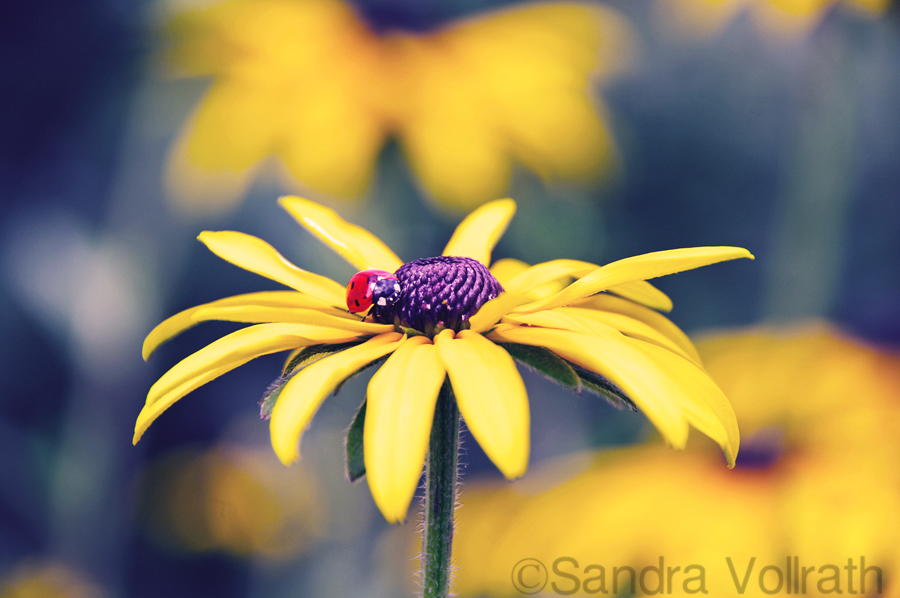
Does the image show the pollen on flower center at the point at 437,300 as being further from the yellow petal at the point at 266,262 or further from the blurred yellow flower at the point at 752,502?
the blurred yellow flower at the point at 752,502

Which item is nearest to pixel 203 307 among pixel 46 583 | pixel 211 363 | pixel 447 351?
pixel 211 363

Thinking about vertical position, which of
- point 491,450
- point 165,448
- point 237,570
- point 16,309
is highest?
point 16,309

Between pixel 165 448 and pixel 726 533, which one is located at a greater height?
pixel 165 448

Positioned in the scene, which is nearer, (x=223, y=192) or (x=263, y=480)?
(x=223, y=192)

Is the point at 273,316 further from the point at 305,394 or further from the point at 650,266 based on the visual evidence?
the point at 650,266

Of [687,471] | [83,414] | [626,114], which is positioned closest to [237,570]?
[83,414]

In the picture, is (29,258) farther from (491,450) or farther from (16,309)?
(491,450)

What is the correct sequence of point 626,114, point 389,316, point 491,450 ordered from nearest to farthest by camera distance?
point 491,450 < point 389,316 < point 626,114
